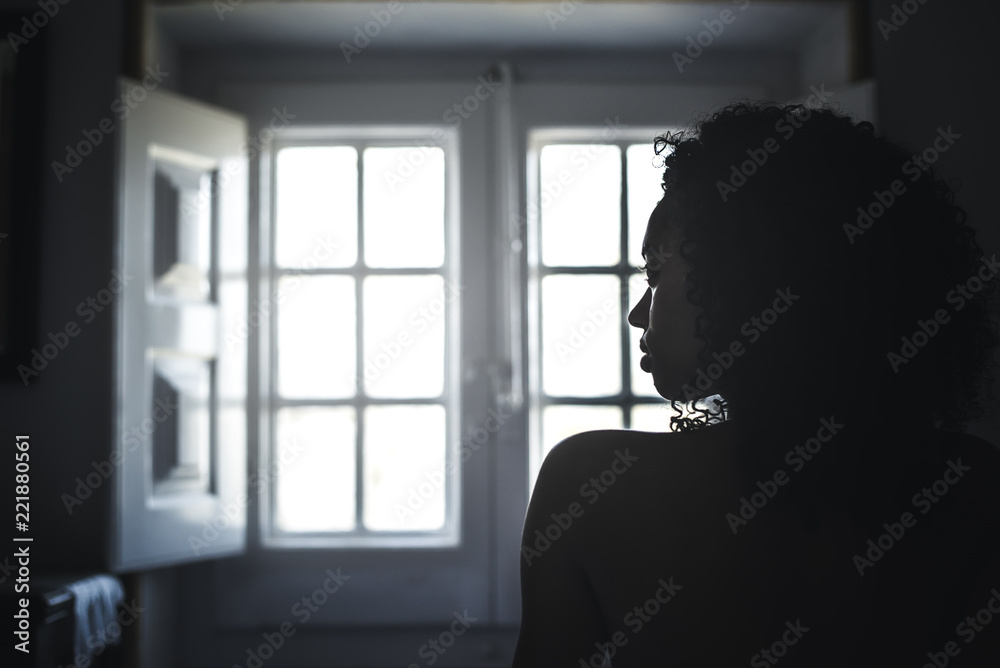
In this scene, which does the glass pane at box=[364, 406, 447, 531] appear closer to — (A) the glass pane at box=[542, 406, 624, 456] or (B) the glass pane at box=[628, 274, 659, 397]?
(A) the glass pane at box=[542, 406, 624, 456]

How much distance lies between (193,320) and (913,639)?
191cm

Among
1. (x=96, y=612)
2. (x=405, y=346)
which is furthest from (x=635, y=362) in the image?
(x=96, y=612)

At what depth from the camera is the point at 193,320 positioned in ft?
7.23

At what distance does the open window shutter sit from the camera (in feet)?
6.63

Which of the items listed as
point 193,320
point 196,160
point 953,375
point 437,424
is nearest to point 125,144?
point 196,160

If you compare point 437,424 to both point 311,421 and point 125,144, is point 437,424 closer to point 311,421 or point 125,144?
point 311,421

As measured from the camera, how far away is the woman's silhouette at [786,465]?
731mm

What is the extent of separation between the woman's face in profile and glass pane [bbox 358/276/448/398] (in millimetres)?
1680

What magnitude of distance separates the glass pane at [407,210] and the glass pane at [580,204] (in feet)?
1.04

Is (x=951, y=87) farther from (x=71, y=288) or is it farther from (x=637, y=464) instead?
(x=71, y=288)

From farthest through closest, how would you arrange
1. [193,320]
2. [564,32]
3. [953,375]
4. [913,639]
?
[564,32], [193,320], [953,375], [913,639]

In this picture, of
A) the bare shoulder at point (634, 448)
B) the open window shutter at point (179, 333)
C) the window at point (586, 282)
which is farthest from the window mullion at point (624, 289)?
the bare shoulder at point (634, 448)

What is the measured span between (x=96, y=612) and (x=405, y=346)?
1046 mm

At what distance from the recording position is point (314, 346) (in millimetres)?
2490
